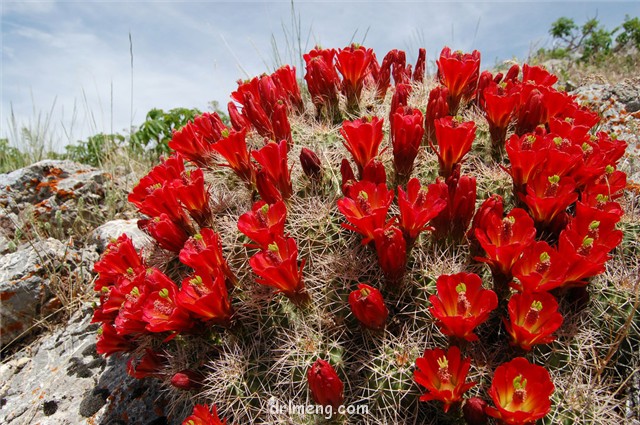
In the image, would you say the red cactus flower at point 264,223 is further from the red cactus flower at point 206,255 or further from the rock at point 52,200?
the rock at point 52,200

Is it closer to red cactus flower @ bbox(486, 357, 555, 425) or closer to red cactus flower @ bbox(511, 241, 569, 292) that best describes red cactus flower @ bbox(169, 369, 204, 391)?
red cactus flower @ bbox(486, 357, 555, 425)

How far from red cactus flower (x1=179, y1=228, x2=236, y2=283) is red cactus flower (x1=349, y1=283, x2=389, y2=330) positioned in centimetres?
74

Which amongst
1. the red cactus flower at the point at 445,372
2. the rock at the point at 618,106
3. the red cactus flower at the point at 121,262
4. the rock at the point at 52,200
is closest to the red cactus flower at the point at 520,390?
the red cactus flower at the point at 445,372

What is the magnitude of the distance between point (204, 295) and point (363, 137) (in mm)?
1224

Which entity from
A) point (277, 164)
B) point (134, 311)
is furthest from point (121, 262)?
point (277, 164)

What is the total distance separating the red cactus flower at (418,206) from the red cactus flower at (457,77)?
1257 millimetres

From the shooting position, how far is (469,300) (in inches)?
73.3

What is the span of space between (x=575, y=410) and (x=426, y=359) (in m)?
0.72

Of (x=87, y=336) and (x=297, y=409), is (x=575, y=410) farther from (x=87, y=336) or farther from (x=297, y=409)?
(x=87, y=336)

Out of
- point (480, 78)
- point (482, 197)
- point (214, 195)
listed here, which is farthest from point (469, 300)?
point (480, 78)

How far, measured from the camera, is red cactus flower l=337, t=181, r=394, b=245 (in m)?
2.01

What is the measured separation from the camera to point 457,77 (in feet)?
9.75

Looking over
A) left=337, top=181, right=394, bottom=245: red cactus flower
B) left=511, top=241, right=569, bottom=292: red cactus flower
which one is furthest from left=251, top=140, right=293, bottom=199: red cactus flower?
left=511, top=241, right=569, bottom=292: red cactus flower

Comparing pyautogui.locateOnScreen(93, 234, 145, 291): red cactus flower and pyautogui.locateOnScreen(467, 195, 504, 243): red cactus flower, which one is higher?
pyautogui.locateOnScreen(93, 234, 145, 291): red cactus flower
